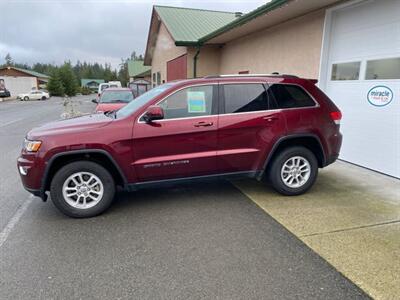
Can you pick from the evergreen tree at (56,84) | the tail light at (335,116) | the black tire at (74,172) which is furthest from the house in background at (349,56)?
the evergreen tree at (56,84)

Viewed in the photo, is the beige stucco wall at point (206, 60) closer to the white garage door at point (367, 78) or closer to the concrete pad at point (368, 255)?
the white garage door at point (367, 78)

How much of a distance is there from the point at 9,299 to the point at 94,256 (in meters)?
0.80

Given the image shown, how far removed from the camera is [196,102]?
422cm

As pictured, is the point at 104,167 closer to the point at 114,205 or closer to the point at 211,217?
the point at 114,205

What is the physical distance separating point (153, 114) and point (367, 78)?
459cm

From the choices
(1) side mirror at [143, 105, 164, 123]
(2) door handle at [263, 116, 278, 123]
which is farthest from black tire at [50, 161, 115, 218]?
(2) door handle at [263, 116, 278, 123]

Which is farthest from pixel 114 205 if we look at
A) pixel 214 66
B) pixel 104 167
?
pixel 214 66

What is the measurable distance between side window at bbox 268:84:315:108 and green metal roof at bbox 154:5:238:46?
8.96m

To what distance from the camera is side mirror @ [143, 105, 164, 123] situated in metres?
3.84

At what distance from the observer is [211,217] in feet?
13.1

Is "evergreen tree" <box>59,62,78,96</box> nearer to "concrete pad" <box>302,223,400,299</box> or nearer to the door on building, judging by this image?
the door on building

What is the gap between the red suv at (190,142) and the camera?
380cm

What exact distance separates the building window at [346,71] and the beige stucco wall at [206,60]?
7.47 metres

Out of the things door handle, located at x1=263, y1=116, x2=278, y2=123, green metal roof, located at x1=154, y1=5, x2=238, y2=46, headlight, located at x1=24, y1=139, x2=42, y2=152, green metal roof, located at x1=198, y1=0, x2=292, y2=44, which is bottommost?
headlight, located at x1=24, y1=139, x2=42, y2=152
